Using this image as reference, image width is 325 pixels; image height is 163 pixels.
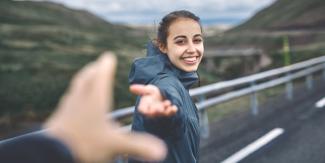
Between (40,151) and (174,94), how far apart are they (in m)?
0.91

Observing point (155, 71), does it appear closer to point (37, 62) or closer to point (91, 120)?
A: point (91, 120)

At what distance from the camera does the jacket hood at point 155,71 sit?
6.74ft

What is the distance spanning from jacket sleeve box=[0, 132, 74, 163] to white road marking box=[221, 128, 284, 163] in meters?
6.30

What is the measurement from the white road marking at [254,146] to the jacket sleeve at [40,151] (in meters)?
6.30

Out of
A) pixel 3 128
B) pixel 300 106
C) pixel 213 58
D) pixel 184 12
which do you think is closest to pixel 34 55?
pixel 213 58

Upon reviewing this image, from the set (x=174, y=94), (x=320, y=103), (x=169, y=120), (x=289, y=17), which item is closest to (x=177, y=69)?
(x=174, y=94)

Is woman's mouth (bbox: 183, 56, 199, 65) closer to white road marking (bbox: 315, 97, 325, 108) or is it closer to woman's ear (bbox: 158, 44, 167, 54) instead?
woman's ear (bbox: 158, 44, 167, 54)

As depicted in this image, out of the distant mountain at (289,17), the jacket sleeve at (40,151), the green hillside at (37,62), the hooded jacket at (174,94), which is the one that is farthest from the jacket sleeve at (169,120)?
the distant mountain at (289,17)

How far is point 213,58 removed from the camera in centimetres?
6669

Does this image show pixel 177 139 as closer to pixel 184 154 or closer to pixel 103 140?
pixel 184 154

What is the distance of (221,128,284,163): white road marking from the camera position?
717 cm

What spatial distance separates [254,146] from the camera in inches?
308

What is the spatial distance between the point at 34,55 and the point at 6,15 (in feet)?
189

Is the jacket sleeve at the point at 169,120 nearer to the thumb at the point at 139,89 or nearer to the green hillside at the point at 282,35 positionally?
the thumb at the point at 139,89
